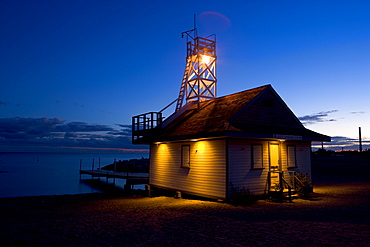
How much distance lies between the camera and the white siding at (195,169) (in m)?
13.6

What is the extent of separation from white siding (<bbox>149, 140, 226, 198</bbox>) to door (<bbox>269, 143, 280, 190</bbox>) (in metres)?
3.07

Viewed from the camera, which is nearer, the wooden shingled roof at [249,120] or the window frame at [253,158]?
the wooden shingled roof at [249,120]

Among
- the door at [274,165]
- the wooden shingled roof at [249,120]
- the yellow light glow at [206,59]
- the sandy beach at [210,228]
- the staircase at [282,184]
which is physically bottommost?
the sandy beach at [210,228]

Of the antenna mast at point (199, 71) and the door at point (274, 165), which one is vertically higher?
the antenna mast at point (199, 71)

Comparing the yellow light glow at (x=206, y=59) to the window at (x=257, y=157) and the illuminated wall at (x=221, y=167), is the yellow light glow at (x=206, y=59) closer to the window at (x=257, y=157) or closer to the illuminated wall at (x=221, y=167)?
the illuminated wall at (x=221, y=167)

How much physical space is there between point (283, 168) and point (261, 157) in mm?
1810

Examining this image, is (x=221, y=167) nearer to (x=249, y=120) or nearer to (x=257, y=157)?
(x=257, y=157)

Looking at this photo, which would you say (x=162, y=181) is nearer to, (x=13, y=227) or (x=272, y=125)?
(x=272, y=125)

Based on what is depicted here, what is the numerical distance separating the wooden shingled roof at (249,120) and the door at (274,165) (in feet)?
3.66

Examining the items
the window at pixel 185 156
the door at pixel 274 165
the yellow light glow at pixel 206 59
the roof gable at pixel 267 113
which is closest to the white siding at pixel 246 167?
the door at pixel 274 165

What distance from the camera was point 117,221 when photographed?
385 inches

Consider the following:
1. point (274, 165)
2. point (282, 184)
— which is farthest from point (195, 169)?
point (282, 184)

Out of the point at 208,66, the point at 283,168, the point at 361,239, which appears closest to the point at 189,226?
the point at 361,239

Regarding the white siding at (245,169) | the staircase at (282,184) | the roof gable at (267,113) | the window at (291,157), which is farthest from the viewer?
the window at (291,157)
